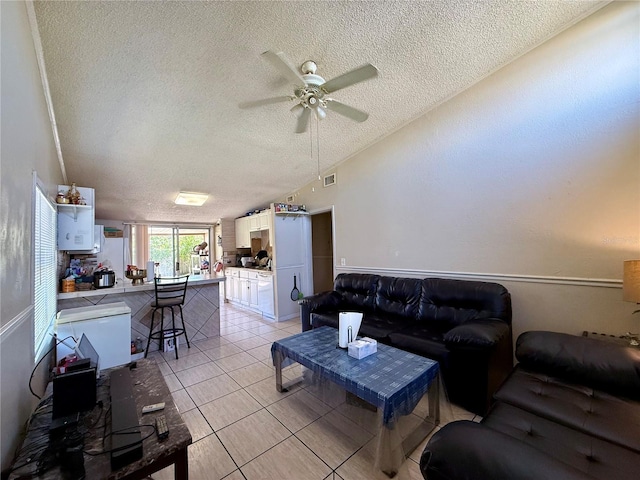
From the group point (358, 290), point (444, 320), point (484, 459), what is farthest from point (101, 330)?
point (444, 320)

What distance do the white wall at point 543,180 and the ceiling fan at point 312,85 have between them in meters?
1.45

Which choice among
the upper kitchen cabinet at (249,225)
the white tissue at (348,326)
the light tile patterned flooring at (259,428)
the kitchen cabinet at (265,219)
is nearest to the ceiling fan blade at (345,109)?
the white tissue at (348,326)

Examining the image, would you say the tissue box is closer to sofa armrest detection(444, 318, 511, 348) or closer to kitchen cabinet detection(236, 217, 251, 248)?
sofa armrest detection(444, 318, 511, 348)

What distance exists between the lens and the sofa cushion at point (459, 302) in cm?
254

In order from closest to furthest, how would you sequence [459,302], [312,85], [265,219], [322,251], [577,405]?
[577,405]
[312,85]
[459,302]
[265,219]
[322,251]

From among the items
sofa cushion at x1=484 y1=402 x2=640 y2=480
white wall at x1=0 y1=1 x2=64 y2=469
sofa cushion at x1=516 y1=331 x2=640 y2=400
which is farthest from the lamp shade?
Result: white wall at x1=0 y1=1 x2=64 y2=469

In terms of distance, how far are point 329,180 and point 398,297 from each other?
7.91 ft

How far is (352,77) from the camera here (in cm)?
194

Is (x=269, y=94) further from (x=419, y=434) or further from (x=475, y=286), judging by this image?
(x=419, y=434)

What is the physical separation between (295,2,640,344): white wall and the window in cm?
521

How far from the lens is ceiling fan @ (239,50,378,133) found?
6.00 ft

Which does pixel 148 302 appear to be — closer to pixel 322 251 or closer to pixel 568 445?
pixel 322 251

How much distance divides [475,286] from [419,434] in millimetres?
1543

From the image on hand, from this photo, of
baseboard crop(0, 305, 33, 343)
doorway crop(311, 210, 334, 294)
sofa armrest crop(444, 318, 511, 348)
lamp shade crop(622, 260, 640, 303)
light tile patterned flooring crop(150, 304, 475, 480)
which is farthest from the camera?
doorway crop(311, 210, 334, 294)
